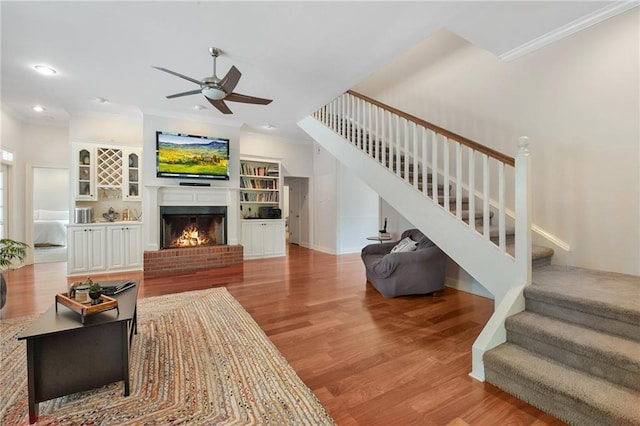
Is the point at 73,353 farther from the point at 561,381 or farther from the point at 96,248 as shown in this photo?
the point at 96,248

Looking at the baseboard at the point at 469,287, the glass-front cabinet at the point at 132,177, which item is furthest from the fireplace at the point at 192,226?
the baseboard at the point at 469,287

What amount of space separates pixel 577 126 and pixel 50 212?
445 inches

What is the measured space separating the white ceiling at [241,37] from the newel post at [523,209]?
1264mm

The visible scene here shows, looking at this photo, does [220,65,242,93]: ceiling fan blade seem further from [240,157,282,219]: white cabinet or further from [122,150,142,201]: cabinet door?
[240,157,282,219]: white cabinet

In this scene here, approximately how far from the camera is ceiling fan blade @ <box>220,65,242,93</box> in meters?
2.66

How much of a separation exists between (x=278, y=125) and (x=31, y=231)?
511 centimetres

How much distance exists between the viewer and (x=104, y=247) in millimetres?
4738

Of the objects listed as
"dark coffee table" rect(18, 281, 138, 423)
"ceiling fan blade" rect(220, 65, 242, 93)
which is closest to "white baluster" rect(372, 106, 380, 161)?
"ceiling fan blade" rect(220, 65, 242, 93)

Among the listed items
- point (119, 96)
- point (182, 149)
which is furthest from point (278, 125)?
point (119, 96)

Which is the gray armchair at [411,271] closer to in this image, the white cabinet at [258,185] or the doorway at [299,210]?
the white cabinet at [258,185]

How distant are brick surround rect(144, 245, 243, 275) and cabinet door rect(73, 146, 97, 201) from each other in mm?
1532

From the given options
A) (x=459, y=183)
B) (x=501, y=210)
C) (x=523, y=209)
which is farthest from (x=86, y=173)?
(x=523, y=209)

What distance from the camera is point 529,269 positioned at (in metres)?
2.15

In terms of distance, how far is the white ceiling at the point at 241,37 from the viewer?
7.46ft
